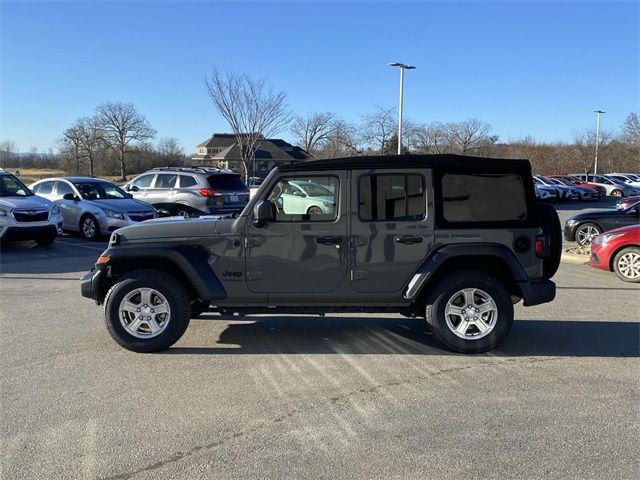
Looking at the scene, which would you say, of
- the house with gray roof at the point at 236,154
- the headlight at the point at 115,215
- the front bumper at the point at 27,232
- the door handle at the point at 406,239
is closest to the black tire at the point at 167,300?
the door handle at the point at 406,239

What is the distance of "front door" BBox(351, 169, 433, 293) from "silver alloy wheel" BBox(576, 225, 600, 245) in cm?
941

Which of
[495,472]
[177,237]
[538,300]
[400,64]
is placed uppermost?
[400,64]

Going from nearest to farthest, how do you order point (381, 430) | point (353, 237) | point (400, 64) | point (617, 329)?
point (381, 430) < point (353, 237) < point (617, 329) < point (400, 64)

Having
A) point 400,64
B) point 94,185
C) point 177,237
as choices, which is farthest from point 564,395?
point 400,64

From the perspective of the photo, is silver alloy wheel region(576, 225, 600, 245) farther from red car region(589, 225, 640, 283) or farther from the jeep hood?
the jeep hood

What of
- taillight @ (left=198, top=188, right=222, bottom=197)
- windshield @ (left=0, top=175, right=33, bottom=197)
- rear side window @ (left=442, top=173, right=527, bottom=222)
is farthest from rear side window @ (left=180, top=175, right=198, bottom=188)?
rear side window @ (left=442, top=173, right=527, bottom=222)

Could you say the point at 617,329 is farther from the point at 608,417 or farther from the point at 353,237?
the point at 353,237

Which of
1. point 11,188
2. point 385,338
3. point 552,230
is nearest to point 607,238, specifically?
point 552,230

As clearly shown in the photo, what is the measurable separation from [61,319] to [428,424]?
4692 mm

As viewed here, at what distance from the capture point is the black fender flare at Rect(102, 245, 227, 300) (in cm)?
513

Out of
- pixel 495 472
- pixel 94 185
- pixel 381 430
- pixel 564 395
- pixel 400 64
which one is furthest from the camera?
pixel 400 64

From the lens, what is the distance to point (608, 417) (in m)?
3.90

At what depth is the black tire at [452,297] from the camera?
5.14m

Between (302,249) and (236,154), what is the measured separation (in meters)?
79.8
